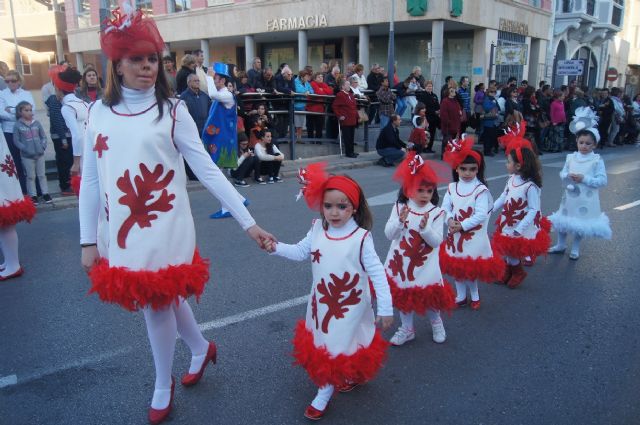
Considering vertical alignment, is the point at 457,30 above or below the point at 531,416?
above

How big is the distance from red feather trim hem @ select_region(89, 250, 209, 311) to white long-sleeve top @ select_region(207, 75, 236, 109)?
209 inches

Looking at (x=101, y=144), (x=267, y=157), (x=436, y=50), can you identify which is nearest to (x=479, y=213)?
(x=101, y=144)

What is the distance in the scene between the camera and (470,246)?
4043 millimetres

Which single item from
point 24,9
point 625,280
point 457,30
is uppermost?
point 24,9

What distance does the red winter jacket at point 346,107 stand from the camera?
40.9 feet

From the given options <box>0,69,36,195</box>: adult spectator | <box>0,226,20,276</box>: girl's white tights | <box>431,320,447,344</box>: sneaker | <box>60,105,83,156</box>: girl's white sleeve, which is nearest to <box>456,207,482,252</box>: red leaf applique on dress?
<box>431,320,447,344</box>: sneaker

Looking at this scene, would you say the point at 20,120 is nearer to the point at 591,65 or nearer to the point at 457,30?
the point at 457,30

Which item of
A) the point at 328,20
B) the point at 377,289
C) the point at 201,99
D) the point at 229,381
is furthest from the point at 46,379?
the point at 328,20

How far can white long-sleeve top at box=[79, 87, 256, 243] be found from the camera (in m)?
2.53

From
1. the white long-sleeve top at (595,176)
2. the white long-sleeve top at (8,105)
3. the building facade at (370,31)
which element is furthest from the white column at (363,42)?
the white long-sleeve top at (595,176)

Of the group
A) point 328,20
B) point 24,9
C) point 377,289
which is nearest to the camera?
point 377,289

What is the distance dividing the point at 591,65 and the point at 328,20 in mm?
19928

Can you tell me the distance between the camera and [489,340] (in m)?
3.70

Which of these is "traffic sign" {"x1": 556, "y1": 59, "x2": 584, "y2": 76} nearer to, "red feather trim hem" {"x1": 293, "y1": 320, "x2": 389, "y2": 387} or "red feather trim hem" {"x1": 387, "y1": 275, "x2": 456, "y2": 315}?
"red feather trim hem" {"x1": 387, "y1": 275, "x2": 456, "y2": 315}
